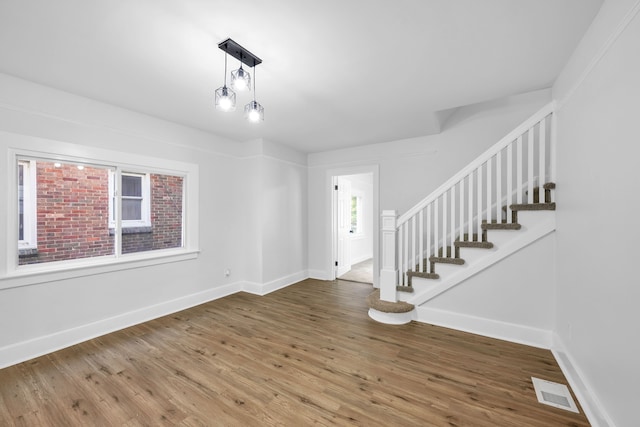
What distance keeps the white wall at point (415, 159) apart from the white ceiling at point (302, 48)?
773mm

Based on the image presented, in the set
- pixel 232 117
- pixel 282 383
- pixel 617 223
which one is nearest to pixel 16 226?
pixel 232 117

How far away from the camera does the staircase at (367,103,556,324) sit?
2.58 meters

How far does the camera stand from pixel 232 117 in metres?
3.31

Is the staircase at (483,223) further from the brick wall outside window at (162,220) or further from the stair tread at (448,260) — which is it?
the brick wall outside window at (162,220)

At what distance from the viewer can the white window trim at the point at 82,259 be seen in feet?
7.57

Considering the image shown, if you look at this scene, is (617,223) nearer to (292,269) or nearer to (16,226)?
(292,269)

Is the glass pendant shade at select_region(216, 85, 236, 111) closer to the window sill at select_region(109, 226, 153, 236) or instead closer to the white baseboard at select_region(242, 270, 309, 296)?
the window sill at select_region(109, 226, 153, 236)

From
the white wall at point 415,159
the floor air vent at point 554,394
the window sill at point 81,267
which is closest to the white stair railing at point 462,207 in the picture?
the white wall at point 415,159

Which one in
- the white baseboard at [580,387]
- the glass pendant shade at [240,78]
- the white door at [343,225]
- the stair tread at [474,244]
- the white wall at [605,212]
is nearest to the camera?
the white wall at [605,212]

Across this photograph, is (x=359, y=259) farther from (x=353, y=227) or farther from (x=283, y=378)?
(x=283, y=378)

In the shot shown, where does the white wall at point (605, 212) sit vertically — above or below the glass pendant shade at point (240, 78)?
below

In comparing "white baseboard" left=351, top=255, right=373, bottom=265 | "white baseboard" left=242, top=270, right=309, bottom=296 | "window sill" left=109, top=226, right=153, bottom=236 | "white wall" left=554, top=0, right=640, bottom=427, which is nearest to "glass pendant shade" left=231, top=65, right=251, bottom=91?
"white wall" left=554, top=0, right=640, bottom=427

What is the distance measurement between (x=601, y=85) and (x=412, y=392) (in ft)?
7.87

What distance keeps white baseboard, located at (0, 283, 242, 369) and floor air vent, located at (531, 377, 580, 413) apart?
3.83m
